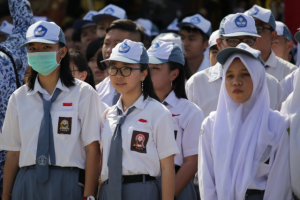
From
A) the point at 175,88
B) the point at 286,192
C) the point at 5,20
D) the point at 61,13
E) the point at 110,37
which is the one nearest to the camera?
the point at 286,192

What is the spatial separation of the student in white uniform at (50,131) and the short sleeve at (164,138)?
0.56 meters

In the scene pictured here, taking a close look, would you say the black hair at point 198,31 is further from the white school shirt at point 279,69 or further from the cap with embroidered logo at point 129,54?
the cap with embroidered logo at point 129,54

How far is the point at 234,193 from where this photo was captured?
3.49 meters

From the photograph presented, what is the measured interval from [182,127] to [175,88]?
50 cm

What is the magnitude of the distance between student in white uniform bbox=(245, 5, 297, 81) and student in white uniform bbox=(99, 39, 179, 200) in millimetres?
2031

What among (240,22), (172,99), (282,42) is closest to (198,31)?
(282,42)

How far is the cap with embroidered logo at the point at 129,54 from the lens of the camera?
13.2 ft

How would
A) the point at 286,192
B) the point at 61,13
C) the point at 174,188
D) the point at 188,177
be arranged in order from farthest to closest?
1. the point at 61,13
2. the point at 188,177
3. the point at 174,188
4. the point at 286,192

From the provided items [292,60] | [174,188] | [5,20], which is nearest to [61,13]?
[5,20]

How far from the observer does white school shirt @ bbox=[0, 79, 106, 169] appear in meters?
4.01

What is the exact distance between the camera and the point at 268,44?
5539 mm

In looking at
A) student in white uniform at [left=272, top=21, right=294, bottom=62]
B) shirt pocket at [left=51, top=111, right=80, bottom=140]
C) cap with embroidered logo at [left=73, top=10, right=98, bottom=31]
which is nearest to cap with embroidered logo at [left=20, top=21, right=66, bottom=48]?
shirt pocket at [left=51, top=111, right=80, bottom=140]

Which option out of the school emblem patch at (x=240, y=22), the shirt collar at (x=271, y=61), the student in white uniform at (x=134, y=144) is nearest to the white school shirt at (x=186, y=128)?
the student in white uniform at (x=134, y=144)

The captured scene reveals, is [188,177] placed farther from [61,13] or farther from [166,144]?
[61,13]
